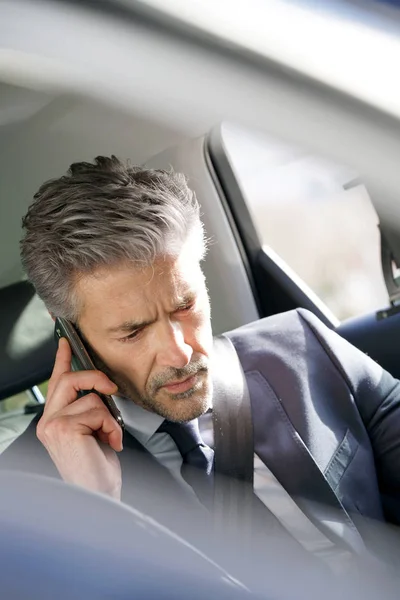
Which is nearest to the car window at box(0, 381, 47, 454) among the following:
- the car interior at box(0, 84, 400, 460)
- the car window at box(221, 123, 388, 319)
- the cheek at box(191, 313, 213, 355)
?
the car interior at box(0, 84, 400, 460)

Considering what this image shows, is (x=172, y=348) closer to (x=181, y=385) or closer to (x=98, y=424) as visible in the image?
(x=181, y=385)

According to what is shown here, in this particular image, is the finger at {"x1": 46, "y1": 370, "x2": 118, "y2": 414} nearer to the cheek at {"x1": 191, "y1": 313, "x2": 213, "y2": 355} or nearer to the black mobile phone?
the black mobile phone

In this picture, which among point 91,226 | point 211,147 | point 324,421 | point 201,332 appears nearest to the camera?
point 211,147

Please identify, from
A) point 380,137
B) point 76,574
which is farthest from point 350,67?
point 76,574

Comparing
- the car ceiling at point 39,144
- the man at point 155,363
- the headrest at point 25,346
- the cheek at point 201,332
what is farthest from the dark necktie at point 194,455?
the car ceiling at point 39,144

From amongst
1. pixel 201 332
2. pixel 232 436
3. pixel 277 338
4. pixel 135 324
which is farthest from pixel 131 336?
pixel 277 338

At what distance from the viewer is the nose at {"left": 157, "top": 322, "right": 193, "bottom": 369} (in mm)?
1446

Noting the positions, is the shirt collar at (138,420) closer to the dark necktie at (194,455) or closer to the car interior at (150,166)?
the dark necktie at (194,455)

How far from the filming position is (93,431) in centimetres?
142

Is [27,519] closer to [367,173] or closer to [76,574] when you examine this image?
[76,574]

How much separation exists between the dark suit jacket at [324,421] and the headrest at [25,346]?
0.26 meters

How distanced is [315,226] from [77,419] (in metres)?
0.54

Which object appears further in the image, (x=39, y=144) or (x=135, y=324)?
(x=135, y=324)

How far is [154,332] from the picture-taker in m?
1.44
